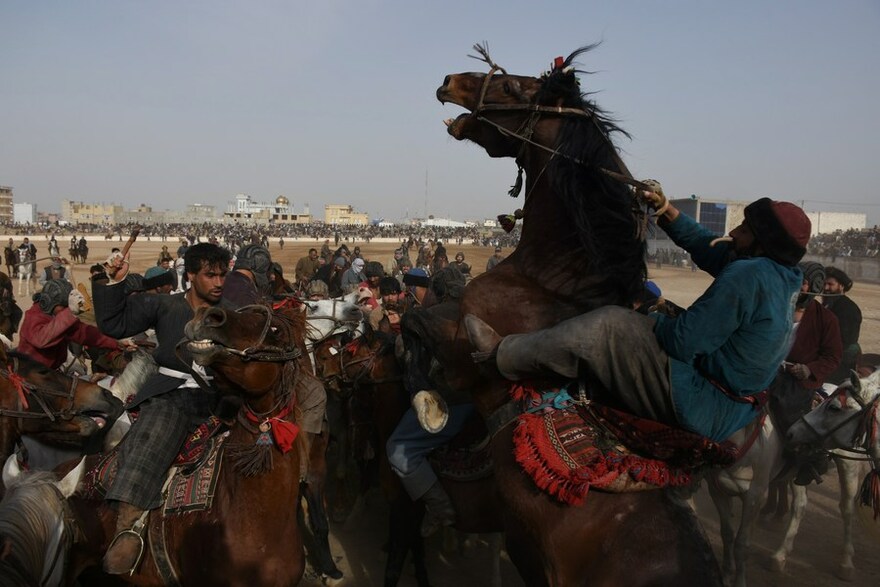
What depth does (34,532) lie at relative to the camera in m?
3.22

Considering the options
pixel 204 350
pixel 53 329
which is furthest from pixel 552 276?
pixel 53 329

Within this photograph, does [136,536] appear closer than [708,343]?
No

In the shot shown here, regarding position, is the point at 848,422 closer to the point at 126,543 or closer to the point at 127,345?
the point at 126,543

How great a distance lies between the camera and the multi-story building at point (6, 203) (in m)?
152

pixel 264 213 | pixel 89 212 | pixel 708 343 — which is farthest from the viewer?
pixel 89 212

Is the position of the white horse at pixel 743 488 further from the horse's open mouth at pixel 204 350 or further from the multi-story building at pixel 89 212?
the multi-story building at pixel 89 212

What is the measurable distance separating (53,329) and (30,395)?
130 centimetres

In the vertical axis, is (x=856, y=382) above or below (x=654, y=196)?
below

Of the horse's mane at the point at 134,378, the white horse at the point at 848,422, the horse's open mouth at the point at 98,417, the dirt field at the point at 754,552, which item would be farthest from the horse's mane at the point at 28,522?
the white horse at the point at 848,422

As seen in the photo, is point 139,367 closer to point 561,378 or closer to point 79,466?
point 79,466

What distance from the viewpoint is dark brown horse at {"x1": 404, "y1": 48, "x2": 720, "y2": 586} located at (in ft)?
8.85

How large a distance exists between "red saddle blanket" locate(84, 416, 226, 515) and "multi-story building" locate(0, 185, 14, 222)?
17934 cm

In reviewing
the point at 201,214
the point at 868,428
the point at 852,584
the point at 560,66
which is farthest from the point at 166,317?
the point at 201,214

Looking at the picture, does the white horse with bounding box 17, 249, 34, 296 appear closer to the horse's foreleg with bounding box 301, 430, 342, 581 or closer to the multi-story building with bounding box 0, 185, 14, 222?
the horse's foreleg with bounding box 301, 430, 342, 581
